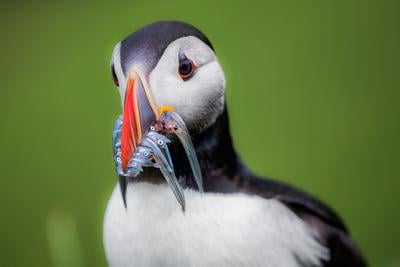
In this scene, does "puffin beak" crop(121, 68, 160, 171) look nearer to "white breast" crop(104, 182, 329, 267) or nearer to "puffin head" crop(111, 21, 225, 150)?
"puffin head" crop(111, 21, 225, 150)

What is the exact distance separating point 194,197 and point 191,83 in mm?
201

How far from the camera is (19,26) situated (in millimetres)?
3043

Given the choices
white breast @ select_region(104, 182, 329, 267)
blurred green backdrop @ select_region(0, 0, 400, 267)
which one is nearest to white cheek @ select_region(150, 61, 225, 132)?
white breast @ select_region(104, 182, 329, 267)

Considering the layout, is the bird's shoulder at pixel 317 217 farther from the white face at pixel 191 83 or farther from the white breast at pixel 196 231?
the white face at pixel 191 83

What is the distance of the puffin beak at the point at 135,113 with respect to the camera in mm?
1220

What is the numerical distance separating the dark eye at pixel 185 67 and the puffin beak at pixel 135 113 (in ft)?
0.20

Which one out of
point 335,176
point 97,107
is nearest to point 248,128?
point 335,176

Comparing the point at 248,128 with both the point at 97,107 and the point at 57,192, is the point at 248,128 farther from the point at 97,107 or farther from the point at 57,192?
the point at 57,192

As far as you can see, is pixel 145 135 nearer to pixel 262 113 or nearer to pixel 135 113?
pixel 135 113

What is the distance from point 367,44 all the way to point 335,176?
44 cm

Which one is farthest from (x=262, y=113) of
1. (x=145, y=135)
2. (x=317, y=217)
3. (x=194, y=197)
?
(x=145, y=135)

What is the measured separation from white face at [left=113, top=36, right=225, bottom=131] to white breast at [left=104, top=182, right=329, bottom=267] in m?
0.14

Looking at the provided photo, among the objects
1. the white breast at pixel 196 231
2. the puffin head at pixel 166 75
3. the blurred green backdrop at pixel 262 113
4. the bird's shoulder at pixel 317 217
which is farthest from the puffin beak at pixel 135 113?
the blurred green backdrop at pixel 262 113

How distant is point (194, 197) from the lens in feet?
4.44
